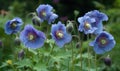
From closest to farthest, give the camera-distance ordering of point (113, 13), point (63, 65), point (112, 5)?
point (63, 65)
point (113, 13)
point (112, 5)

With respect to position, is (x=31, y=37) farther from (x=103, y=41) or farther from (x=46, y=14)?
(x=103, y=41)

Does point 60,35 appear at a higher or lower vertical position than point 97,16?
lower

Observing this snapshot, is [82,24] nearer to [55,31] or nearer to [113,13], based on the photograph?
[55,31]

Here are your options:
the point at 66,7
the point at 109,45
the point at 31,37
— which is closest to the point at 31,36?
the point at 31,37

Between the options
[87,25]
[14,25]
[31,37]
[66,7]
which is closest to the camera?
[87,25]

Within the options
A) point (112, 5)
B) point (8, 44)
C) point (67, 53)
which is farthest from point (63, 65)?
point (112, 5)

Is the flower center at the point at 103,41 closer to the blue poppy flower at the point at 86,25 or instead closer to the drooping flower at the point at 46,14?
the blue poppy flower at the point at 86,25

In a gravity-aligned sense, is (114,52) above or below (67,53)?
above
